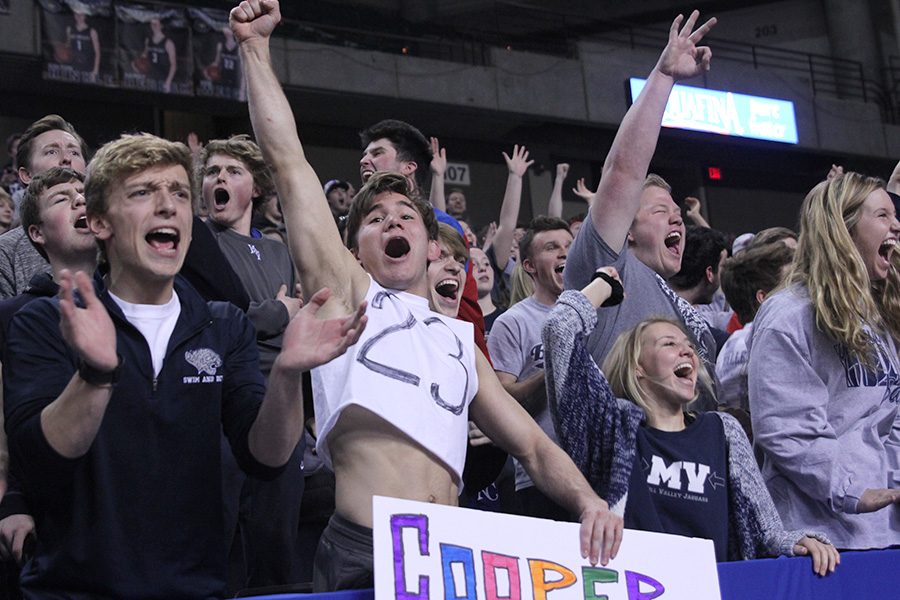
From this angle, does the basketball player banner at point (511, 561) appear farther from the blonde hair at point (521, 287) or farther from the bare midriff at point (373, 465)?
the blonde hair at point (521, 287)

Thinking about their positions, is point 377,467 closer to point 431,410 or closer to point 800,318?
point 431,410

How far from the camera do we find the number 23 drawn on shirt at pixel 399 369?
2.78m

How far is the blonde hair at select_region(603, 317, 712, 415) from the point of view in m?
3.54

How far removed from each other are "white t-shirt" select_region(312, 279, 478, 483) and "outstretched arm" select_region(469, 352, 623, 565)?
0.27ft

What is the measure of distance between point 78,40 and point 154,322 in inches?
371

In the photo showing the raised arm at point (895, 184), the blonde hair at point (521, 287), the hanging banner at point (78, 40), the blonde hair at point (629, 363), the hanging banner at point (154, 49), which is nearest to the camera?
the blonde hair at point (629, 363)

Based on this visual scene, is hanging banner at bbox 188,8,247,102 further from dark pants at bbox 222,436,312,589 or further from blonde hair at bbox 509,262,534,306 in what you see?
dark pants at bbox 222,436,312,589

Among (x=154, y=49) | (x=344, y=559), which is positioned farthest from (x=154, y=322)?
(x=154, y=49)

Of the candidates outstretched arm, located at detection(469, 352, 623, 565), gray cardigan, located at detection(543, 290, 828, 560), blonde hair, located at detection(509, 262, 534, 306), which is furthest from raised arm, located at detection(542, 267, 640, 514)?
blonde hair, located at detection(509, 262, 534, 306)

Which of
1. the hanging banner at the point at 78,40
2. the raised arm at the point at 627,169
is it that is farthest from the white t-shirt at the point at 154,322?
the hanging banner at the point at 78,40

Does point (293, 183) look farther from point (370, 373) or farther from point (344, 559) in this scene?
point (344, 559)

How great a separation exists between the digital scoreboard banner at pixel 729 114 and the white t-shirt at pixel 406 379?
12.1 meters

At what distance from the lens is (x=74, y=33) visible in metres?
11.2

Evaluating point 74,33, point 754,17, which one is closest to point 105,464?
point 74,33
